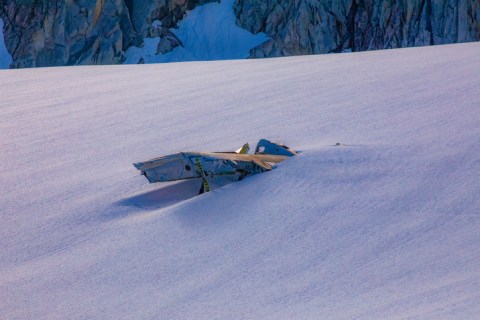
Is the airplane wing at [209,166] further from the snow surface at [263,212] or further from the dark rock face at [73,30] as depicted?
the dark rock face at [73,30]

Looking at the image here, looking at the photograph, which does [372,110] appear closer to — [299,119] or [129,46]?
[299,119]

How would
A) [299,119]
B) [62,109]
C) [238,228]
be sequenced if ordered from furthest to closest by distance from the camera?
[62,109] → [299,119] → [238,228]

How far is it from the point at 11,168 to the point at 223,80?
68.5 inches

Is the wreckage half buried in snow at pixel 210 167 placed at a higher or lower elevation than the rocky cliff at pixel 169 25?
lower

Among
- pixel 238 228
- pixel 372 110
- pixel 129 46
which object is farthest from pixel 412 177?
pixel 129 46

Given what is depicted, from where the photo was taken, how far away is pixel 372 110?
133 inches

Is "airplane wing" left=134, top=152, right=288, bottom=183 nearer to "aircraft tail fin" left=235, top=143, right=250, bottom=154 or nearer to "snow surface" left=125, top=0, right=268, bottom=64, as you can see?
"aircraft tail fin" left=235, top=143, right=250, bottom=154

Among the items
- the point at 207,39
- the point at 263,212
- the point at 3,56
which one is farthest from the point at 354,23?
the point at 263,212

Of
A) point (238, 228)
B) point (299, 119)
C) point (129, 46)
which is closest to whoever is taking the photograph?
point (238, 228)

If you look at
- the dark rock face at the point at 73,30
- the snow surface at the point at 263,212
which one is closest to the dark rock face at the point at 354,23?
the dark rock face at the point at 73,30

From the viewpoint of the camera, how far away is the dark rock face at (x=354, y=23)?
1991cm

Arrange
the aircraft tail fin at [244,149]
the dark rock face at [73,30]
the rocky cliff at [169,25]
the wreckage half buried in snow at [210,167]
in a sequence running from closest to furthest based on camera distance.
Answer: the wreckage half buried in snow at [210,167] → the aircraft tail fin at [244,149] → the rocky cliff at [169,25] → the dark rock face at [73,30]

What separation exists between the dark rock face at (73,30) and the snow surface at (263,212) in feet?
64.2

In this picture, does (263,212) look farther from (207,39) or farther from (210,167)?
(207,39)
